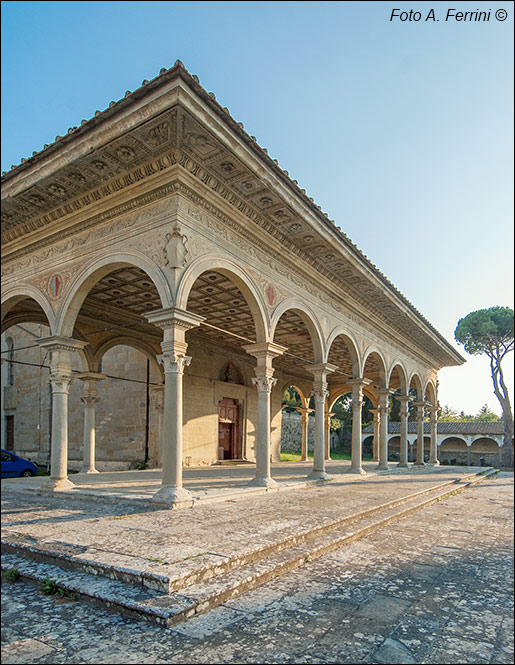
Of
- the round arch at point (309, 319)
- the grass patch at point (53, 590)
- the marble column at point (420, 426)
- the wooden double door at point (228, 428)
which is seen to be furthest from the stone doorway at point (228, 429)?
the grass patch at point (53, 590)

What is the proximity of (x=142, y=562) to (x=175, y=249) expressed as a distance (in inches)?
211

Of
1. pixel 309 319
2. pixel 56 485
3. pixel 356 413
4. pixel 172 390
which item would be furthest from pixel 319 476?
pixel 56 485

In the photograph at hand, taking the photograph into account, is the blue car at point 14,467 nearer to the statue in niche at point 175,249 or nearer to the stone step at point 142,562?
the statue in niche at point 175,249

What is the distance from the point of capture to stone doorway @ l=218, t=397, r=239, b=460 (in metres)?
20.2

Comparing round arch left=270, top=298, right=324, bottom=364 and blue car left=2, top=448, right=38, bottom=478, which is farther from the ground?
round arch left=270, top=298, right=324, bottom=364

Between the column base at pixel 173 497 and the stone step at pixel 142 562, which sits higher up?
the stone step at pixel 142 562

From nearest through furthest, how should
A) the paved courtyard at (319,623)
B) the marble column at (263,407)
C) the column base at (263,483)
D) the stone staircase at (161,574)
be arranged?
the paved courtyard at (319,623) → the stone staircase at (161,574) → the column base at (263,483) → the marble column at (263,407)

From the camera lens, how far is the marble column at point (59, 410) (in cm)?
940

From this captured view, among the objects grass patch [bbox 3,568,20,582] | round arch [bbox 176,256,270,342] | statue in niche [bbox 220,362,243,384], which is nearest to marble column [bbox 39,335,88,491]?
round arch [bbox 176,256,270,342]

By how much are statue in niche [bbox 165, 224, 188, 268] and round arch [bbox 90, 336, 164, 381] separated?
6.99 m

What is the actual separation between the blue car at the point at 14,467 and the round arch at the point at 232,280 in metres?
9.37

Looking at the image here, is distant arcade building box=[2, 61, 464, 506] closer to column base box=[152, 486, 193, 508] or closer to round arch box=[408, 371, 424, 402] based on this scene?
column base box=[152, 486, 193, 508]

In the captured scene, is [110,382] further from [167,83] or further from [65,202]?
[167,83]

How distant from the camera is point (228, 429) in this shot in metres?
20.9
